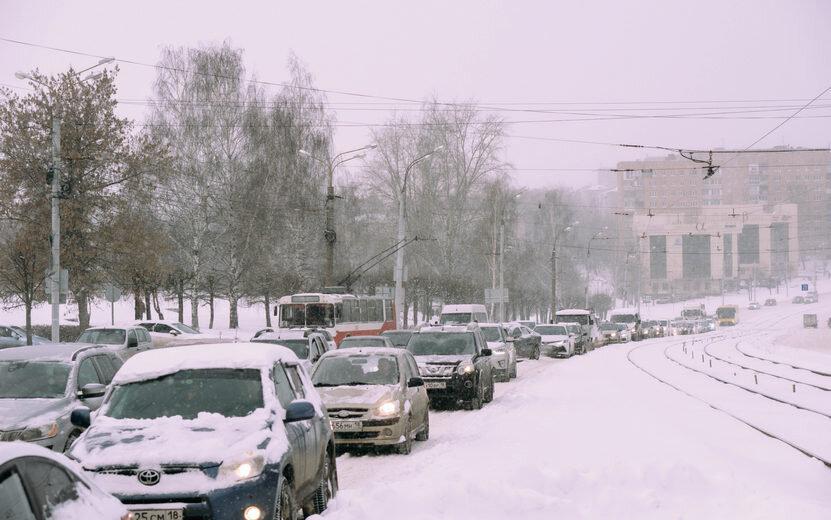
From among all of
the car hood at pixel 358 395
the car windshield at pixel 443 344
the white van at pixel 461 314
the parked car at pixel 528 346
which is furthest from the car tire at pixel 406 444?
the parked car at pixel 528 346

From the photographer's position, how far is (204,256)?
53.1 m

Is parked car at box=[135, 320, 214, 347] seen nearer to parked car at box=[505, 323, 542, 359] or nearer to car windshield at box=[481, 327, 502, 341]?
parked car at box=[505, 323, 542, 359]

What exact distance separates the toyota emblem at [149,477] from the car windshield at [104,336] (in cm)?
2224

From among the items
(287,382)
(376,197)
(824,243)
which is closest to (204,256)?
(376,197)

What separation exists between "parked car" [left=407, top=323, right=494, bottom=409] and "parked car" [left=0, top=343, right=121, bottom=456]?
8.22 m

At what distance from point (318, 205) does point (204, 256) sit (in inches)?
287

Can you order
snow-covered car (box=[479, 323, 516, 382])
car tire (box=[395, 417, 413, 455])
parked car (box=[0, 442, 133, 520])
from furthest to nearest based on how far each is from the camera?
snow-covered car (box=[479, 323, 516, 382]) < car tire (box=[395, 417, 413, 455]) < parked car (box=[0, 442, 133, 520])

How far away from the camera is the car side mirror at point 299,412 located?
286 inches

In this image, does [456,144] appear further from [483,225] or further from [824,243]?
[824,243]

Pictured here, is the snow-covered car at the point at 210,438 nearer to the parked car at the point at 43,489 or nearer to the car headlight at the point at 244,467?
the car headlight at the point at 244,467

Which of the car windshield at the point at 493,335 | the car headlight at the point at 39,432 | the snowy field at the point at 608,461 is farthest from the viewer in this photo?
the car windshield at the point at 493,335

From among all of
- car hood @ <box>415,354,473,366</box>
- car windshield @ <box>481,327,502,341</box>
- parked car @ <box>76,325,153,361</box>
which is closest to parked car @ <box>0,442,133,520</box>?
car hood @ <box>415,354,473,366</box>

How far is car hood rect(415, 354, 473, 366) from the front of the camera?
19281 mm

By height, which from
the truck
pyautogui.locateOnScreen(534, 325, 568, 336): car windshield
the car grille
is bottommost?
the truck
